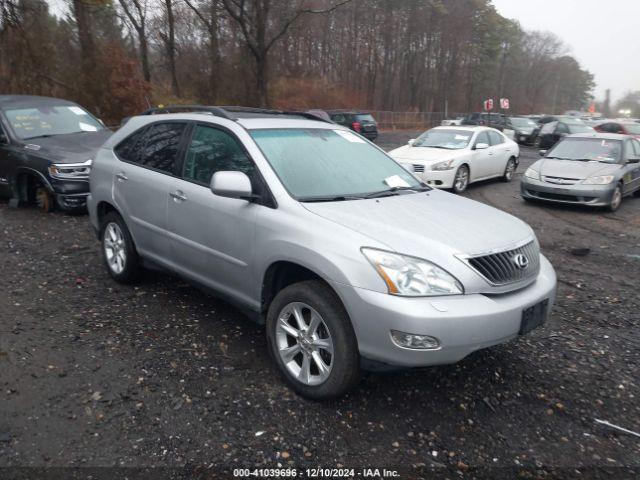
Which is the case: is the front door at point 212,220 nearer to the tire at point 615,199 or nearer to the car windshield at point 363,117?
the tire at point 615,199

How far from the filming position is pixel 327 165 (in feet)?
13.2

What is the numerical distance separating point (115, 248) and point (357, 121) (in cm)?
2090

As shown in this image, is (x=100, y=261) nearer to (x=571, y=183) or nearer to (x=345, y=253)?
(x=345, y=253)

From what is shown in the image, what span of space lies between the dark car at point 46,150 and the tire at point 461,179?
7021mm

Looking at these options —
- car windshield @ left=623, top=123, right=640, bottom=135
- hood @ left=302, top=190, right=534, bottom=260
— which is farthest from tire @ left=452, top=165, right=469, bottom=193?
car windshield @ left=623, top=123, right=640, bottom=135

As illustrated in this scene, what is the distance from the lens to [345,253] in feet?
9.87

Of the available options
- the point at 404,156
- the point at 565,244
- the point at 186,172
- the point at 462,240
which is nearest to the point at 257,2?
the point at 404,156

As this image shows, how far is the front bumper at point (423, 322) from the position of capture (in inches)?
111

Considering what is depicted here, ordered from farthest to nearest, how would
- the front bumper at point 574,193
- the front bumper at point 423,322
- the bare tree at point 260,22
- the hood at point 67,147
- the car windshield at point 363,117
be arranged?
the car windshield at point 363,117 → the bare tree at point 260,22 → the front bumper at point 574,193 → the hood at point 67,147 → the front bumper at point 423,322

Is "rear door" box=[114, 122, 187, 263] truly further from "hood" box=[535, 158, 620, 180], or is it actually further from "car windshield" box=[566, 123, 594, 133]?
"car windshield" box=[566, 123, 594, 133]

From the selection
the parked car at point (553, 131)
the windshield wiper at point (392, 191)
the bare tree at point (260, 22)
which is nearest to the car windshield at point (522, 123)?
the parked car at point (553, 131)

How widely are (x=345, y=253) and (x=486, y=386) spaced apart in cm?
143

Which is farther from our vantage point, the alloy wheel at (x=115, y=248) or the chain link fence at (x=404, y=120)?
the chain link fence at (x=404, y=120)

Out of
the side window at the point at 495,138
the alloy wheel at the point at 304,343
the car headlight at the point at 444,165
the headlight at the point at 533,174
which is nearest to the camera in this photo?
the alloy wheel at the point at 304,343
